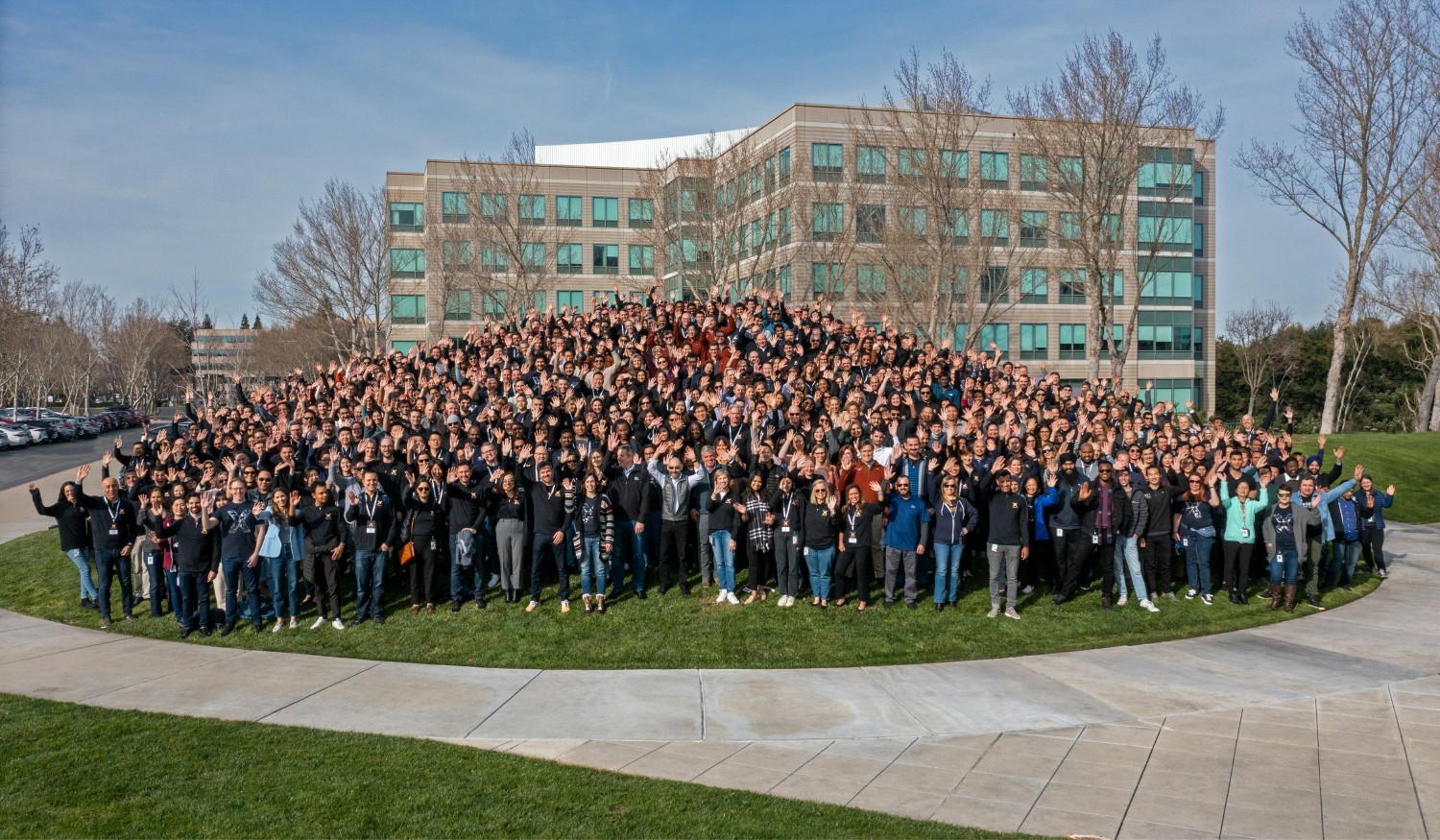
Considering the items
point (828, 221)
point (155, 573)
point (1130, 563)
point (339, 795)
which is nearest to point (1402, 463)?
point (1130, 563)

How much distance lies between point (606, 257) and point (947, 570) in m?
54.0

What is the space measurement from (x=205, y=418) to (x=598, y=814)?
1381 cm

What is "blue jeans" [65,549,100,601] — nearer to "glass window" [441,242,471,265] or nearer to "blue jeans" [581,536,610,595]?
"blue jeans" [581,536,610,595]

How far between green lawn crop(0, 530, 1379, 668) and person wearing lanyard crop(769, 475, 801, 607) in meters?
0.29

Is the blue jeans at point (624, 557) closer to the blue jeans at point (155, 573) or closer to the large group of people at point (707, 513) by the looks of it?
the large group of people at point (707, 513)

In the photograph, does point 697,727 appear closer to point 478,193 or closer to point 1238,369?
point 478,193

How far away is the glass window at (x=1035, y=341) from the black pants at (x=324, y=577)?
160ft

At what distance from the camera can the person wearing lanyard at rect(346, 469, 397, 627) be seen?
1170cm

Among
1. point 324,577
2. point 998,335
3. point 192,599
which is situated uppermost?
point 998,335

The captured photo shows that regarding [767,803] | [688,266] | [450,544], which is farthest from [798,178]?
[767,803]

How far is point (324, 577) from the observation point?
11961mm

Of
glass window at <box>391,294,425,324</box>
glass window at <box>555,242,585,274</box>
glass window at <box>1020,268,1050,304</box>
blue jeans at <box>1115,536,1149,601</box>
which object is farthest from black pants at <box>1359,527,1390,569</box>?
glass window at <box>391,294,425,324</box>

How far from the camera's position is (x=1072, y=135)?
29.2 meters

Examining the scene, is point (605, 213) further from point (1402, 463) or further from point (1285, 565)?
point (1285, 565)
